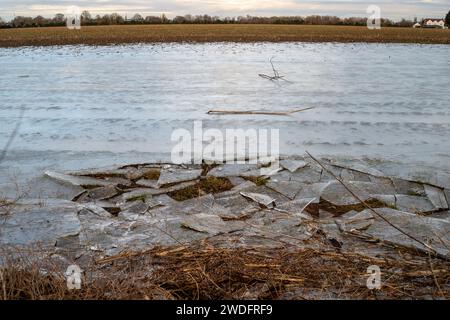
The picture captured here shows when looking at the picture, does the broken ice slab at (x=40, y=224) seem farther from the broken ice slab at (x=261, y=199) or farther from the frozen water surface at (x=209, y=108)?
the broken ice slab at (x=261, y=199)

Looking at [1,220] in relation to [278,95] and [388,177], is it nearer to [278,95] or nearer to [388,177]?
[388,177]

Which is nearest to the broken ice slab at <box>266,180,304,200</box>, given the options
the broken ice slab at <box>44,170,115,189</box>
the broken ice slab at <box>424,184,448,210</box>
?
the broken ice slab at <box>424,184,448,210</box>

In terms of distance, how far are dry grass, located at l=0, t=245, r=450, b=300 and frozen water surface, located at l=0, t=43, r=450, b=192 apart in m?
2.79

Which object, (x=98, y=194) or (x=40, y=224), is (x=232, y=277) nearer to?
(x=40, y=224)

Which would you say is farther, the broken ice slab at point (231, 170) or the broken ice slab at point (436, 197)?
the broken ice slab at point (231, 170)

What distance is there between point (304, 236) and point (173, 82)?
918 cm

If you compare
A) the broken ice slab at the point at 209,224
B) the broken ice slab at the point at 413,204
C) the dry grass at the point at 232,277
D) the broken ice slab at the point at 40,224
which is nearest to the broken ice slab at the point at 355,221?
the broken ice slab at the point at 413,204

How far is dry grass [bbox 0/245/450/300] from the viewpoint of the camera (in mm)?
2621

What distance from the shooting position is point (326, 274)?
9.80 feet

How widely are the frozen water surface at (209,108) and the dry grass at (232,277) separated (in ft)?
9.16

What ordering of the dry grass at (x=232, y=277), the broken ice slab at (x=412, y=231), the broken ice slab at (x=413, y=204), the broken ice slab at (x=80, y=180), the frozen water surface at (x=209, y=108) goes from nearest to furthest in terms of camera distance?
the dry grass at (x=232, y=277) → the broken ice slab at (x=412, y=231) → the broken ice slab at (x=413, y=204) → the broken ice slab at (x=80, y=180) → the frozen water surface at (x=209, y=108)

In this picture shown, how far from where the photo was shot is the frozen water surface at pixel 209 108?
614cm

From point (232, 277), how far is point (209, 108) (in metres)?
6.05
